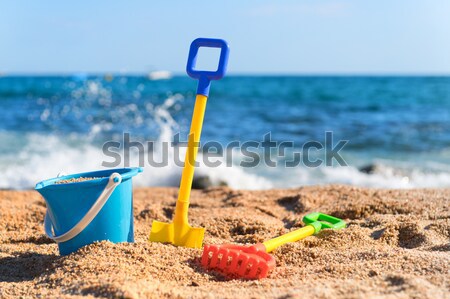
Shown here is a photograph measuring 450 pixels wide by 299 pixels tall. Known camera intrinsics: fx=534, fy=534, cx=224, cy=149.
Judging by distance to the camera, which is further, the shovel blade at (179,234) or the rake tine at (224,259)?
the shovel blade at (179,234)

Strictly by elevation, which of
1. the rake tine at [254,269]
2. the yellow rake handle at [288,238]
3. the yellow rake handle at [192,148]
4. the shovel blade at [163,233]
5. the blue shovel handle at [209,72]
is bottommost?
the rake tine at [254,269]

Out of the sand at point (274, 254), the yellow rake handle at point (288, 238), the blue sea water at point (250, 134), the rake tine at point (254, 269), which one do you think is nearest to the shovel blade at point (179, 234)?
the sand at point (274, 254)

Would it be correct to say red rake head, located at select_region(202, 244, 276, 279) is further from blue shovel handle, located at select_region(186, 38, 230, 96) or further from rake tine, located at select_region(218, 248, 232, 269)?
blue shovel handle, located at select_region(186, 38, 230, 96)

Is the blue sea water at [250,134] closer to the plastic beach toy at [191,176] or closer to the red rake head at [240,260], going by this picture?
the plastic beach toy at [191,176]

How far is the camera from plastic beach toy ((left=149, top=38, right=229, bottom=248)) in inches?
115

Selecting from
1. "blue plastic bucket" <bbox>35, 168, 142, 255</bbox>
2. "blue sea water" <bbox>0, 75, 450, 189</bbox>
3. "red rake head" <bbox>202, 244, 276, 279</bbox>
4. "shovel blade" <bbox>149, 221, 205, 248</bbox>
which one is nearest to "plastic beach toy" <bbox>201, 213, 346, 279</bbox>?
"red rake head" <bbox>202, 244, 276, 279</bbox>

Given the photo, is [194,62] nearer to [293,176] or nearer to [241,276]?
[241,276]

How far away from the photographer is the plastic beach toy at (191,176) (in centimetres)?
293

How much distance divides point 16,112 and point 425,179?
12.3m

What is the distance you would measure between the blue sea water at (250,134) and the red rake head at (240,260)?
4.00 meters

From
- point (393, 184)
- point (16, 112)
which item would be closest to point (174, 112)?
point (16, 112)

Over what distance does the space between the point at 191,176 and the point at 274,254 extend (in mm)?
613

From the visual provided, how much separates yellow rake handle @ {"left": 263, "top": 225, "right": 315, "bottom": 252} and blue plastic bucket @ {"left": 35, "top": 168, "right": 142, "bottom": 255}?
0.76 metres

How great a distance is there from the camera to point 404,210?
12.1 ft
